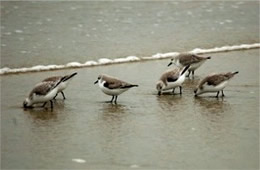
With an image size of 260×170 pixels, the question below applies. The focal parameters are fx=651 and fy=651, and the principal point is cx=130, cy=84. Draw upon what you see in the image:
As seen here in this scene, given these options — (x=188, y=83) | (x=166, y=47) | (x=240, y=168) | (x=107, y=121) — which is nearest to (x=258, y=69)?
(x=188, y=83)

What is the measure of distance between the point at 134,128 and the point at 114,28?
7.59 meters

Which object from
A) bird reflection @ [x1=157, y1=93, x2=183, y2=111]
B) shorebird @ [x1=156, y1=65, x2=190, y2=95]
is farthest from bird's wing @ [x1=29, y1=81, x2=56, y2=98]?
shorebird @ [x1=156, y1=65, x2=190, y2=95]

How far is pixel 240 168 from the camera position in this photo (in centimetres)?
577

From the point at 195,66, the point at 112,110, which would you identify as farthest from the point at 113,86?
the point at 195,66

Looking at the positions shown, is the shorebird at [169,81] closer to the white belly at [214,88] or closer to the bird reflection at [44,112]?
the white belly at [214,88]

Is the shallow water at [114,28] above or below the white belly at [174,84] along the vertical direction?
above

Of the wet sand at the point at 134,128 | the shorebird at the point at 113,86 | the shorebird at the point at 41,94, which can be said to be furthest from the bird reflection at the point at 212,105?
the shorebird at the point at 41,94

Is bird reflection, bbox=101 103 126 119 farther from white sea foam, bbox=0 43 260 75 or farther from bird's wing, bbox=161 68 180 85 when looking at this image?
white sea foam, bbox=0 43 260 75

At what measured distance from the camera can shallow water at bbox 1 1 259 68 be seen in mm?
12203

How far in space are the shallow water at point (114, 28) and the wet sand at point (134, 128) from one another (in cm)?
221

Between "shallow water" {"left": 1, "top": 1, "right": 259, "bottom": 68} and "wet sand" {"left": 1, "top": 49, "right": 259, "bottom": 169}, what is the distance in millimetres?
2208

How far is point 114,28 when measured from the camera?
14531 millimetres

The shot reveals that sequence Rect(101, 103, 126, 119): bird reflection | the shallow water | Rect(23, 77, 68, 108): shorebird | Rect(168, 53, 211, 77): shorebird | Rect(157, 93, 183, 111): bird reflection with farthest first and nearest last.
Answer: the shallow water
Rect(168, 53, 211, 77): shorebird
Rect(157, 93, 183, 111): bird reflection
Rect(23, 77, 68, 108): shorebird
Rect(101, 103, 126, 119): bird reflection

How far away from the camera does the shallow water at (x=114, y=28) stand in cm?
1220
